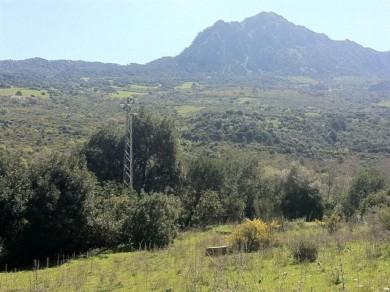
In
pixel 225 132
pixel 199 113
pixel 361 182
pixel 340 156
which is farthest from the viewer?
pixel 199 113

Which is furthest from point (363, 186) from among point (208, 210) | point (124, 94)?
point (124, 94)

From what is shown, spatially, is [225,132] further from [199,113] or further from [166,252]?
[166,252]

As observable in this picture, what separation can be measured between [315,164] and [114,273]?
2267 inches

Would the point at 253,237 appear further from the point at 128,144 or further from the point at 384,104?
the point at 384,104

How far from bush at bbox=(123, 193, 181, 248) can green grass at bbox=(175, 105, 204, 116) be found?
9701cm

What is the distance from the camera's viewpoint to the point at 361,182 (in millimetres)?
41312

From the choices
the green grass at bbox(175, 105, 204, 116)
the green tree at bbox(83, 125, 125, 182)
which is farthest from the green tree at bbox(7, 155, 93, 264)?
the green grass at bbox(175, 105, 204, 116)

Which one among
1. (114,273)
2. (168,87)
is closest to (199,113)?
(168,87)

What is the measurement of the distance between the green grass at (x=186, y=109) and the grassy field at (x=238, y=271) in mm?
104451

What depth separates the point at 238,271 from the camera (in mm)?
13656

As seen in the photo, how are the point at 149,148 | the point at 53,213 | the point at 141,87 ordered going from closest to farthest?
the point at 53,213 → the point at 149,148 → the point at 141,87

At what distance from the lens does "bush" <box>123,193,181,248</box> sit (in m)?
24.9

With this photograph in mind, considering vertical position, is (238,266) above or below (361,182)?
above

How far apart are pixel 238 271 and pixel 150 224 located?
11.9m
